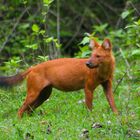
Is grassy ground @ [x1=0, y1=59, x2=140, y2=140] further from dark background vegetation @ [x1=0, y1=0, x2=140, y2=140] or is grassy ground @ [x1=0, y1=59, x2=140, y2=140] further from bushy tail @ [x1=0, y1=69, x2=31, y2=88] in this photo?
bushy tail @ [x1=0, y1=69, x2=31, y2=88]

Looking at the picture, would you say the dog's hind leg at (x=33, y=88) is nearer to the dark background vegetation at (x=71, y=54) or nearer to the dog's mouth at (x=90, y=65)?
the dark background vegetation at (x=71, y=54)

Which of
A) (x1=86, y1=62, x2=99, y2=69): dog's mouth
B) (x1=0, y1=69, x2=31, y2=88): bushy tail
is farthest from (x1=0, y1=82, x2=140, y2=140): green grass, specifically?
(x1=86, y1=62, x2=99, y2=69): dog's mouth

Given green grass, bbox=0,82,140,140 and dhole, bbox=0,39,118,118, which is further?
dhole, bbox=0,39,118,118

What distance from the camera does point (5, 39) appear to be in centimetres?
1661


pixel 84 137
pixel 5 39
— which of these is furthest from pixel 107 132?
pixel 5 39

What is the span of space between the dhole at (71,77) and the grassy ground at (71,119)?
0.25 metres

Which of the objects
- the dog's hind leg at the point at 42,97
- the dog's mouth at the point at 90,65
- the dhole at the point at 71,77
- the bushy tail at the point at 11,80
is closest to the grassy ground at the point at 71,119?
the dog's hind leg at the point at 42,97

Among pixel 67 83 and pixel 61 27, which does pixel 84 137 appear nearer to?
pixel 67 83

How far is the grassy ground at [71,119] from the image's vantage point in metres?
8.16

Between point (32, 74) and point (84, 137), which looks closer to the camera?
point (84, 137)

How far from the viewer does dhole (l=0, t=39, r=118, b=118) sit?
32.3ft

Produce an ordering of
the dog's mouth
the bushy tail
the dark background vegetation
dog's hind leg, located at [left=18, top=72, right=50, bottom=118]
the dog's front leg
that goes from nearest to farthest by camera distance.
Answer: the dark background vegetation, the dog's mouth, the dog's front leg, dog's hind leg, located at [left=18, top=72, right=50, bottom=118], the bushy tail

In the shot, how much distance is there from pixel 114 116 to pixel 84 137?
49.2 inches

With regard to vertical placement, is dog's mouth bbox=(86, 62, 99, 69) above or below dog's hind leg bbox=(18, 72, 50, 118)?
above
